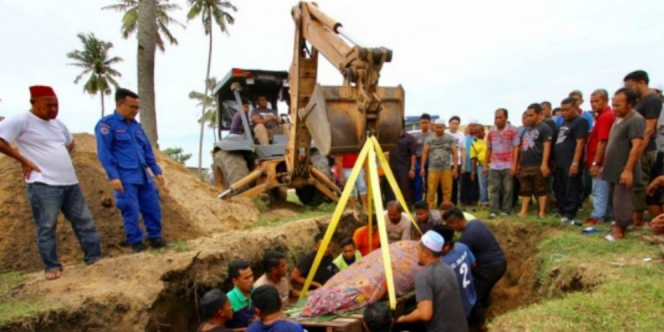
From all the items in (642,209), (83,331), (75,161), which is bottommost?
(83,331)

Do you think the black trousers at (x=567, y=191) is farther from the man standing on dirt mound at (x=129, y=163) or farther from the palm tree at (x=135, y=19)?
the palm tree at (x=135, y=19)

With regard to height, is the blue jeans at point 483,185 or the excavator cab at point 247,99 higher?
the excavator cab at point 247,99

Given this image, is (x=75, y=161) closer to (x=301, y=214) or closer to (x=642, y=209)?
(x=301, y=214)

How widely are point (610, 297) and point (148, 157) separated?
16.1 ft

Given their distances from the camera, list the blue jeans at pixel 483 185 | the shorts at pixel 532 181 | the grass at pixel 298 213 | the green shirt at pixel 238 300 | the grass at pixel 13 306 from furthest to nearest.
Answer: the blue jeans at pixel 483 185 < the grass at pixel 298 213 < the shorts at pixel 532 181 < the green shirt at pixel 238 300 < the grass at pixel 13 306

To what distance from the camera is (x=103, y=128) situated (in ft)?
17.0

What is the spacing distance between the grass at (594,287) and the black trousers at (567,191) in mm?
504

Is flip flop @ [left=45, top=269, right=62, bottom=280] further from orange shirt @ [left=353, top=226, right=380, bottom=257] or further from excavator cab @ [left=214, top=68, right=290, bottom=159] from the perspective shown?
excavator cab @ [left=214, top=68, right=290, bottom=159]

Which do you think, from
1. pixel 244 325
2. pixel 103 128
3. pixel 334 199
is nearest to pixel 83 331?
pixel 244 325

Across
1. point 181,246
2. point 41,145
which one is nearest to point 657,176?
point 181,246

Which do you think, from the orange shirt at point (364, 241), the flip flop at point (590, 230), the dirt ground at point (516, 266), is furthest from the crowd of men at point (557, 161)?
the orange shirt at point (364, 241)

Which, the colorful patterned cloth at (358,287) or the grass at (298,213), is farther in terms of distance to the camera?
the grass at (298,213)

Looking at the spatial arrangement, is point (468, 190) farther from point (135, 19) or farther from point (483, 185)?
point (135, 19)

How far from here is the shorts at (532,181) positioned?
707 centimetres
